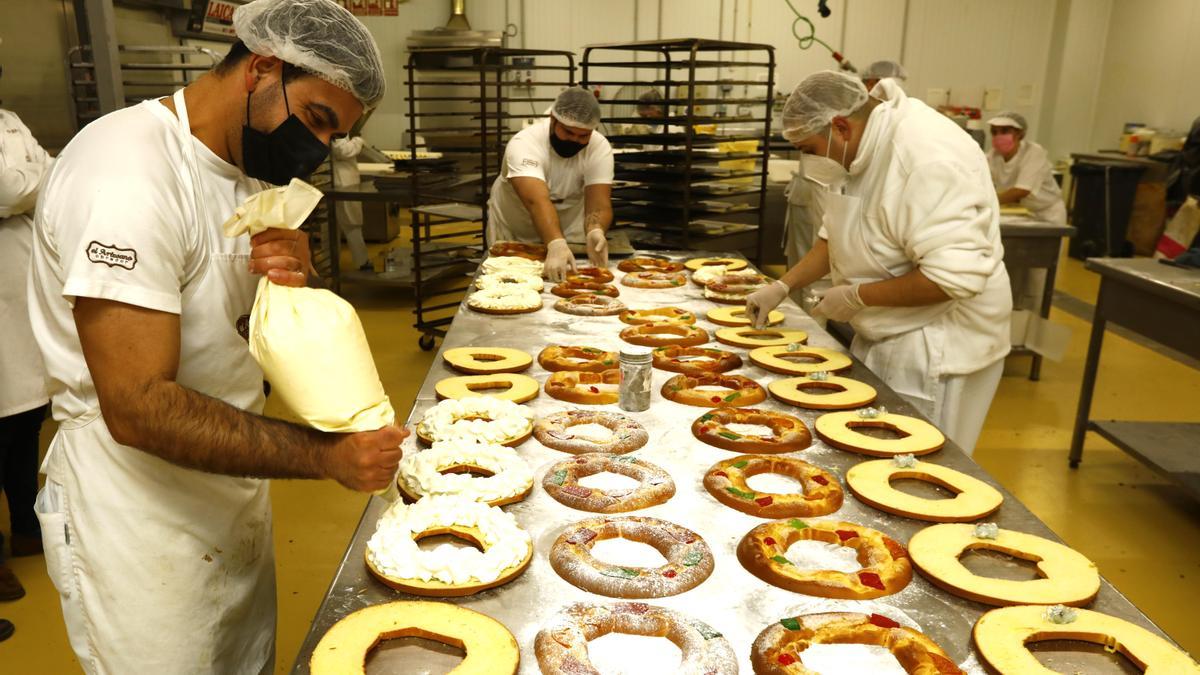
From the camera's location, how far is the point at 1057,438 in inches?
181

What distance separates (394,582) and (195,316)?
2.00 feet

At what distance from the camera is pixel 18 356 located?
9.99ft

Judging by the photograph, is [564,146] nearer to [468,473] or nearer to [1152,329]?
[468,473]

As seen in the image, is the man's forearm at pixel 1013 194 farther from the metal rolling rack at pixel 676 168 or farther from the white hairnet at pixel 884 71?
the metal rolling rack at pixel 676 168

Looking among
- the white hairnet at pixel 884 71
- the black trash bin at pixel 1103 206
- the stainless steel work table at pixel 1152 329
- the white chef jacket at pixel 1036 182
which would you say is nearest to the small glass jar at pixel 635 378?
the stainless steel work table at pixel 1152 329

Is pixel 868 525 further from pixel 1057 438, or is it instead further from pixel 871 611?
pixel 1057 438

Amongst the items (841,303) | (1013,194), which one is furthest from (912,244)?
(1013,194)

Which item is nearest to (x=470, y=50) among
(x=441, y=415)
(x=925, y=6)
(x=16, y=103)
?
(x=16, y=103)

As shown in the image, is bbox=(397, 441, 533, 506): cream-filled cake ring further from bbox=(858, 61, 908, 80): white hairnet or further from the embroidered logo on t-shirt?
bbox=(858, 61, 908, 80): white hairnet

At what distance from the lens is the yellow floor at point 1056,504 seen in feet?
9.55

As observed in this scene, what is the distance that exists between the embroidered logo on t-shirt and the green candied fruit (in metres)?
0.92

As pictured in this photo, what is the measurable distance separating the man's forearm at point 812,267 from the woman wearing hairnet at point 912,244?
30cm

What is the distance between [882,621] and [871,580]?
12cm

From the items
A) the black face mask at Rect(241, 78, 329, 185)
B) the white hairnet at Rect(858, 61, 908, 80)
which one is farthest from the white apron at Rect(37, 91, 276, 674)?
the white hairnet at Rect(858, 61, 908, 80)
